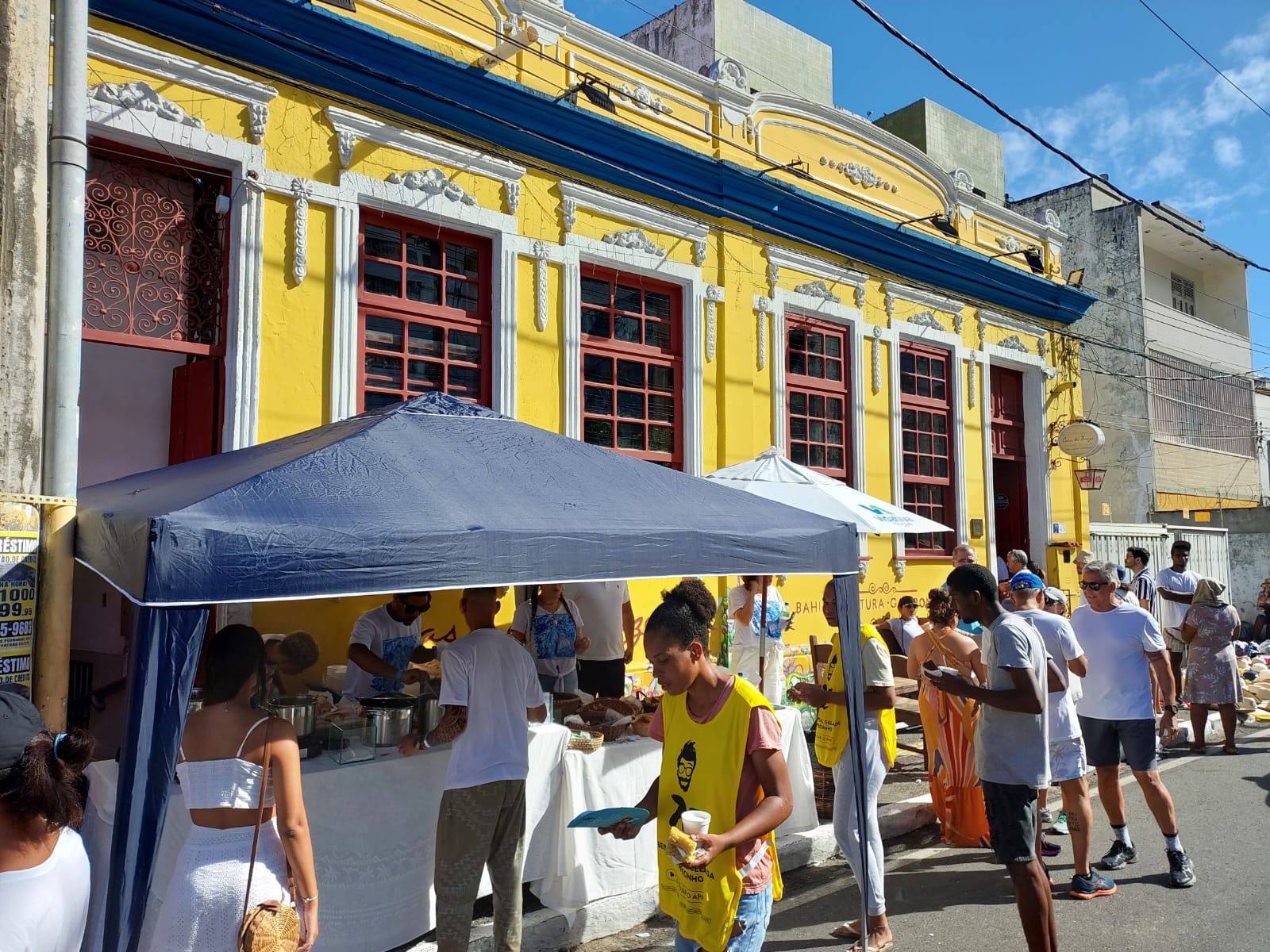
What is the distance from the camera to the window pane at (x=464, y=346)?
339 inches

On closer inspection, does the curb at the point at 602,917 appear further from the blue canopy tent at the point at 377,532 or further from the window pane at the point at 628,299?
the window pane at the point at 628,299

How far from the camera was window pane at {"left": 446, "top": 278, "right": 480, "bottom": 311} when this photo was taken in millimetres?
8625

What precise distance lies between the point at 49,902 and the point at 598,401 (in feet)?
24.7

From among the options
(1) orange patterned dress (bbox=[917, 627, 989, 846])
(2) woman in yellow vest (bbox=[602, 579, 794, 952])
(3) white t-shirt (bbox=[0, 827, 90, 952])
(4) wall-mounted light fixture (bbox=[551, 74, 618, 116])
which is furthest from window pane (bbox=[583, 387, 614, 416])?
(3) white t-shirt (bbox=[0, 827, 90, 952])

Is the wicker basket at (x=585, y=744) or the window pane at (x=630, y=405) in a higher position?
the window pane at (x=630, y=405)

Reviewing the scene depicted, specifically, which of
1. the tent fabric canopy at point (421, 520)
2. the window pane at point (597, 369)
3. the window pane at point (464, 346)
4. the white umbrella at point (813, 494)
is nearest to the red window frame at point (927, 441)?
the white umbrella at point (813, 494)

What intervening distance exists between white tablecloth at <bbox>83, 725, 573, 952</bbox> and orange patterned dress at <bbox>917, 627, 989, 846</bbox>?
9.91 ft

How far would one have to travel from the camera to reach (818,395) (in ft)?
38.7

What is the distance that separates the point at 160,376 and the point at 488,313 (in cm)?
353

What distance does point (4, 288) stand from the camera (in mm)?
3820

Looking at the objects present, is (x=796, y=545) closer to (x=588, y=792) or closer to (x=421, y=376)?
(x=588, y=792)

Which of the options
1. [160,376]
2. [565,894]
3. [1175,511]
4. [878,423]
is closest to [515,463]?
[565,894]

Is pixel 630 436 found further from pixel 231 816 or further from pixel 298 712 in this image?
pixel 231 816

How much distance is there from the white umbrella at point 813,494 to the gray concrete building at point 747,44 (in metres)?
6.69
